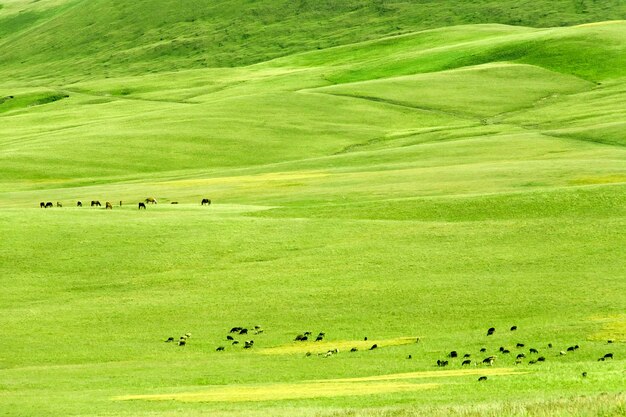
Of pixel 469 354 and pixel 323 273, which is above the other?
pixel 469 354

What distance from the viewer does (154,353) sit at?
121 feet

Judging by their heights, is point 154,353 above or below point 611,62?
above

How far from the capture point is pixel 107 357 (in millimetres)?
36844

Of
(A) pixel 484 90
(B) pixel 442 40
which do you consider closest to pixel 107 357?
(A) pixel 484 90

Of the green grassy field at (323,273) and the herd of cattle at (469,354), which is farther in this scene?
the herd of cattle at (469,354)

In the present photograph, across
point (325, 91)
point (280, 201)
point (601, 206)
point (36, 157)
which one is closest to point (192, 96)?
point (325, 91)

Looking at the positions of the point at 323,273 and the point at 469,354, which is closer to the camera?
the point at 469,354

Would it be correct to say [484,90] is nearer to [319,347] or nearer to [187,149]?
[187,149]

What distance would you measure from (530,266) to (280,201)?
2434cm

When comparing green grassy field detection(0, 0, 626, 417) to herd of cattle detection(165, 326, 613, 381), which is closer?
green grassy field detection(0, 0, 626, 417)

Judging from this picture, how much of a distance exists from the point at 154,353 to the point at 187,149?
69223 millimetres

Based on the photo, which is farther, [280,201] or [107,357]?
[280,201]

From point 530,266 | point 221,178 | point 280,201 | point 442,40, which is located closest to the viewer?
point 530,266

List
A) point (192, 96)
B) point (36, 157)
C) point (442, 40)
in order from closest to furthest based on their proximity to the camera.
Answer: point (36, 157), point (192, 96), point (442, 40)
